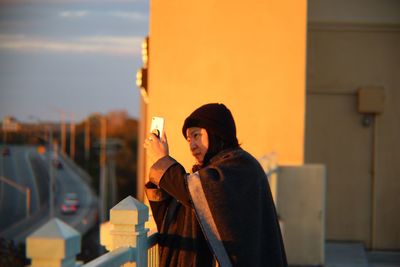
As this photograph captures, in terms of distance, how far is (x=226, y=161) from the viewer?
3678 mm

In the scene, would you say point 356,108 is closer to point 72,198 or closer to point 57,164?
point 72,198

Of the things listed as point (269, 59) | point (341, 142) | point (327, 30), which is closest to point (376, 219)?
point (341, 142)

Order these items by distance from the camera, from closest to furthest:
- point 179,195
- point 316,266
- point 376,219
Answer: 1. point 179,195
2. point 316,266
3. point 376,219

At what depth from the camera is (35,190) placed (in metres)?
94.4

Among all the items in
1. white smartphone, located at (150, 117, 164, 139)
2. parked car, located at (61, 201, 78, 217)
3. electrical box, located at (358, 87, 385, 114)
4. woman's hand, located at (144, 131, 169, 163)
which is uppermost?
electrical box, located at (358, 87, 385, 114)

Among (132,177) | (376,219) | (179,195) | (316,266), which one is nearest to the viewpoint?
(179,195)

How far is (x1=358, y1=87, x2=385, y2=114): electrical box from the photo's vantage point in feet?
40.4

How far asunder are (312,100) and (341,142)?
774mm

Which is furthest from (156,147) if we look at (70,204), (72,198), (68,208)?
(72,198)

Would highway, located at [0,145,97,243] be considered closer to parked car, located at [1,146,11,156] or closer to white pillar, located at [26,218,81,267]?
parked car, located at [1,146,11,156]

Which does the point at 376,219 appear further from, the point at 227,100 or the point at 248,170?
the point at 248,170

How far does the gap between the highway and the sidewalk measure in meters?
62.1

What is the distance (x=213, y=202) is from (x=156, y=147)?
40 centimetres

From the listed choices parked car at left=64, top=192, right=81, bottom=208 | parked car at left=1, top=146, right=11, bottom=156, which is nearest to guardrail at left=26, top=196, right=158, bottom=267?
parked car at left=64, top=192, right=81, bottom=208
